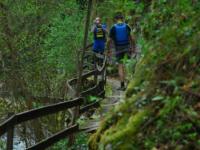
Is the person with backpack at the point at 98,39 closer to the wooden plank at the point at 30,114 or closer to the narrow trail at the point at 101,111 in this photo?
the narrow trail at the point at 101,111

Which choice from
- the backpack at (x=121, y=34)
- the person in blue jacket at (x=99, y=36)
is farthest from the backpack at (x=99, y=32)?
the backpack at (x=121, y=34)

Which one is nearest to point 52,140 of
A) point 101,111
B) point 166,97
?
point 101,111

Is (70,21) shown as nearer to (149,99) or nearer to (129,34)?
(129,34)

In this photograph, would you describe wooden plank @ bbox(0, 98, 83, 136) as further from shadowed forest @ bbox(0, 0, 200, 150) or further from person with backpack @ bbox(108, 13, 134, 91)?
person with backpack @ bbox(108, 13, 134, 91)

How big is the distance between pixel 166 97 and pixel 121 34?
10325mm

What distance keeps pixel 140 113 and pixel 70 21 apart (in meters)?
14.9

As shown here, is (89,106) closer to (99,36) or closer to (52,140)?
(52,140)

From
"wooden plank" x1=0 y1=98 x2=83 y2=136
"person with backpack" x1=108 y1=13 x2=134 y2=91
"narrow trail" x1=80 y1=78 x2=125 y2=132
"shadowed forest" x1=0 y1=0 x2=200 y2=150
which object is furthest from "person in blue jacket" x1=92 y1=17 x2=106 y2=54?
"wooden plank" x1=0 y1=98 x2=83 y2=136

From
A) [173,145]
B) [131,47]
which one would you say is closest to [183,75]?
[173,145]

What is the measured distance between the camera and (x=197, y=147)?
3760 mm

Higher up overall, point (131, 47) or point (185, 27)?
point (185, 27)

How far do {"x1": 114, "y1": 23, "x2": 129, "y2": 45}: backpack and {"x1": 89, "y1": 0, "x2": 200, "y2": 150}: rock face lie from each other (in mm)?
9304

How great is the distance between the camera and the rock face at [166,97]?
3938 mm

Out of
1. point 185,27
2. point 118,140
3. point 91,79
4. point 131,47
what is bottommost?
point 91,79
